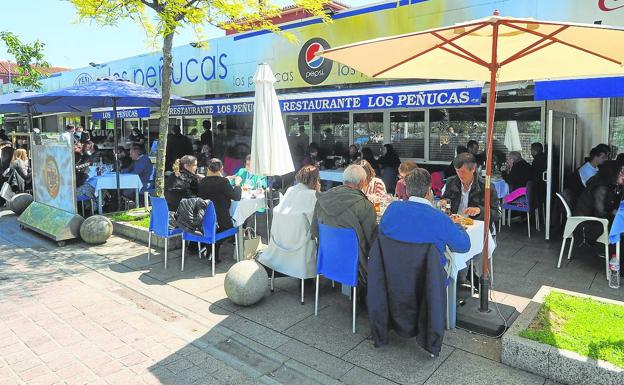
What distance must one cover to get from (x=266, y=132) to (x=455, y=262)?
3.16 meters

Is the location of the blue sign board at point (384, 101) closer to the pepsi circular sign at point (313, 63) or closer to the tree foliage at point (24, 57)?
the pepsi circular sign at point (313, 63)

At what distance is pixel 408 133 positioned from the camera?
10133 millimetres

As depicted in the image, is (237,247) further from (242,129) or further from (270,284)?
(242,129)

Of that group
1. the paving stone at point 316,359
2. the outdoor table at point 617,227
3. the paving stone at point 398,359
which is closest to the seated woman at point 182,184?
the paving stone at point 316,359

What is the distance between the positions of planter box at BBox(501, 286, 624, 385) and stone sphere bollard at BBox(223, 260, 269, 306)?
224cm

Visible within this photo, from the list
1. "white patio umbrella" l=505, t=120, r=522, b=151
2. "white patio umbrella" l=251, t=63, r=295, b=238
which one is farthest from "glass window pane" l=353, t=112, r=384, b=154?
"white patio umbrella" l=251, t=63, r=295, b=238

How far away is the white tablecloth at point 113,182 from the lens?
8383 millimetres

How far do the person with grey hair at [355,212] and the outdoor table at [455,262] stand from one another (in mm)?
709

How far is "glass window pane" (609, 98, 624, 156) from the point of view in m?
7.83

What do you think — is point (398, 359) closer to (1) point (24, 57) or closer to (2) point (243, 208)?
(2) point (243, 208)

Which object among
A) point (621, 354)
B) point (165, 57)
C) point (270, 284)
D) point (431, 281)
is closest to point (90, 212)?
point (165, 57)

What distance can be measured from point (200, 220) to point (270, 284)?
122 cm

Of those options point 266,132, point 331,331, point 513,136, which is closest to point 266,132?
point 266,132

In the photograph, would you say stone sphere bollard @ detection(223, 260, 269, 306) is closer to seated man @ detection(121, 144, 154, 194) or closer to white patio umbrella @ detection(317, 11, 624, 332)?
white patio umbrella @ detection(317, 11, 624, 332)
